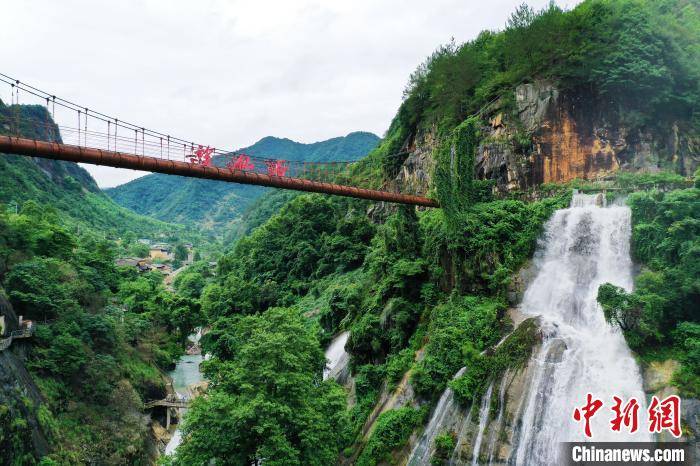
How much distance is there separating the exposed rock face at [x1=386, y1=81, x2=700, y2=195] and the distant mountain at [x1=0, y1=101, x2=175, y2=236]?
4038 cm

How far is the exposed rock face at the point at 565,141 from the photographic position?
81.8ft

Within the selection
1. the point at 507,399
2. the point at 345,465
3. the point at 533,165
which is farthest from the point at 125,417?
the point at 533,165

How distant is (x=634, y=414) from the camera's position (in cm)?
1359

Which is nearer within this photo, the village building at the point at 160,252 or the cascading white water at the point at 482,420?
the cascading white water at the point at 482,420

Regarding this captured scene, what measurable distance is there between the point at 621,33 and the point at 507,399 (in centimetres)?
2041

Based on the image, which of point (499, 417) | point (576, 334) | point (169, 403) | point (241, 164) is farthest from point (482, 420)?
point (169, 403)

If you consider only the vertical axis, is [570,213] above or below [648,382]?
above

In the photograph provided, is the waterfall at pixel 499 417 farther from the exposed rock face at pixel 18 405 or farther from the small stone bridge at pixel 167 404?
the small stone bridge at pixel 167 404

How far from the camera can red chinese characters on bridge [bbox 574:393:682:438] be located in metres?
12.9

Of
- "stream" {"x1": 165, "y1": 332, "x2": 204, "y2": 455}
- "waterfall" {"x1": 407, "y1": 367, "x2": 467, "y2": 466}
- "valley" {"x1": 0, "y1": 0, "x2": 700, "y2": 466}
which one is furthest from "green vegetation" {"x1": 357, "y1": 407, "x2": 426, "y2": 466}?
"stream" {"x1": 165, "y1": 332, "x2": 204, "y2": 455}

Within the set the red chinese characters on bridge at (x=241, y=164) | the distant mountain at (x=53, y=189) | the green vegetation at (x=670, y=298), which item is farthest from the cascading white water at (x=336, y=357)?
the distant mountain at (x=53, y=189)

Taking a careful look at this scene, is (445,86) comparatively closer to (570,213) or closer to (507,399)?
(570,213)

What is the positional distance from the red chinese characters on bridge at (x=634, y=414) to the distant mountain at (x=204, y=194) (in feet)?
454

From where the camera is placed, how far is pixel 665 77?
24.9 m
